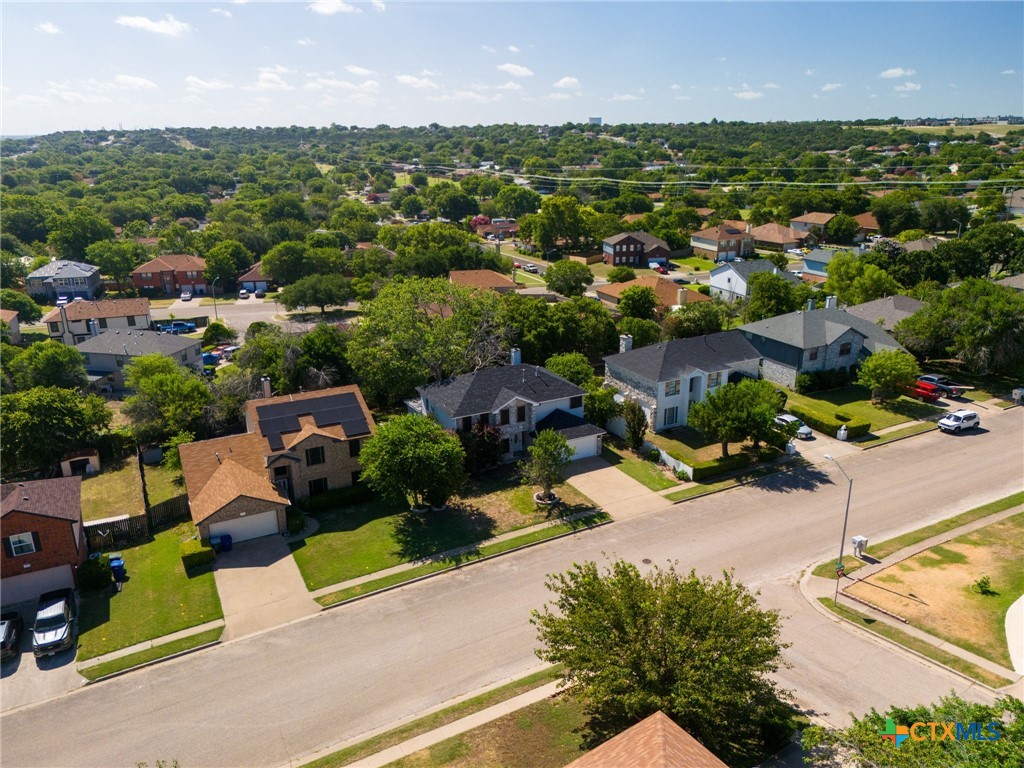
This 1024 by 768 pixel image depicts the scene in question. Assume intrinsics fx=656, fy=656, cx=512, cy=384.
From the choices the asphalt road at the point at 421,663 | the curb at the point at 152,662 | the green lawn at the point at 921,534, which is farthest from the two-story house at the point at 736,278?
the curb at the point at 152,662

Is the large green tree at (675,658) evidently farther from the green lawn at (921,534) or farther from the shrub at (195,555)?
the shrub at (195,555)

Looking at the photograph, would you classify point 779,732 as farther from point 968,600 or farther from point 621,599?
point 968,600

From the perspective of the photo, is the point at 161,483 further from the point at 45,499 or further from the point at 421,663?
the point at 421,663

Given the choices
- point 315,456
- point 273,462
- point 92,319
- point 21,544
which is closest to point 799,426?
point 315,456

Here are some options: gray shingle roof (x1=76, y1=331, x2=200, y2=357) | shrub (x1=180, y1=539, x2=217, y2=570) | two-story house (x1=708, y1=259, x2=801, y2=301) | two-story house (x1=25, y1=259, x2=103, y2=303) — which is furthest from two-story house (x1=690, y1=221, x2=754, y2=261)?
shrub (x1=180, y1=539, x2=217, y2=570)

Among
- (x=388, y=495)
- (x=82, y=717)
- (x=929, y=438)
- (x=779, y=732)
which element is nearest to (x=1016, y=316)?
(x=929, y=438)

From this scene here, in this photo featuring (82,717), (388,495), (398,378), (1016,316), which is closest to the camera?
(82,717)
